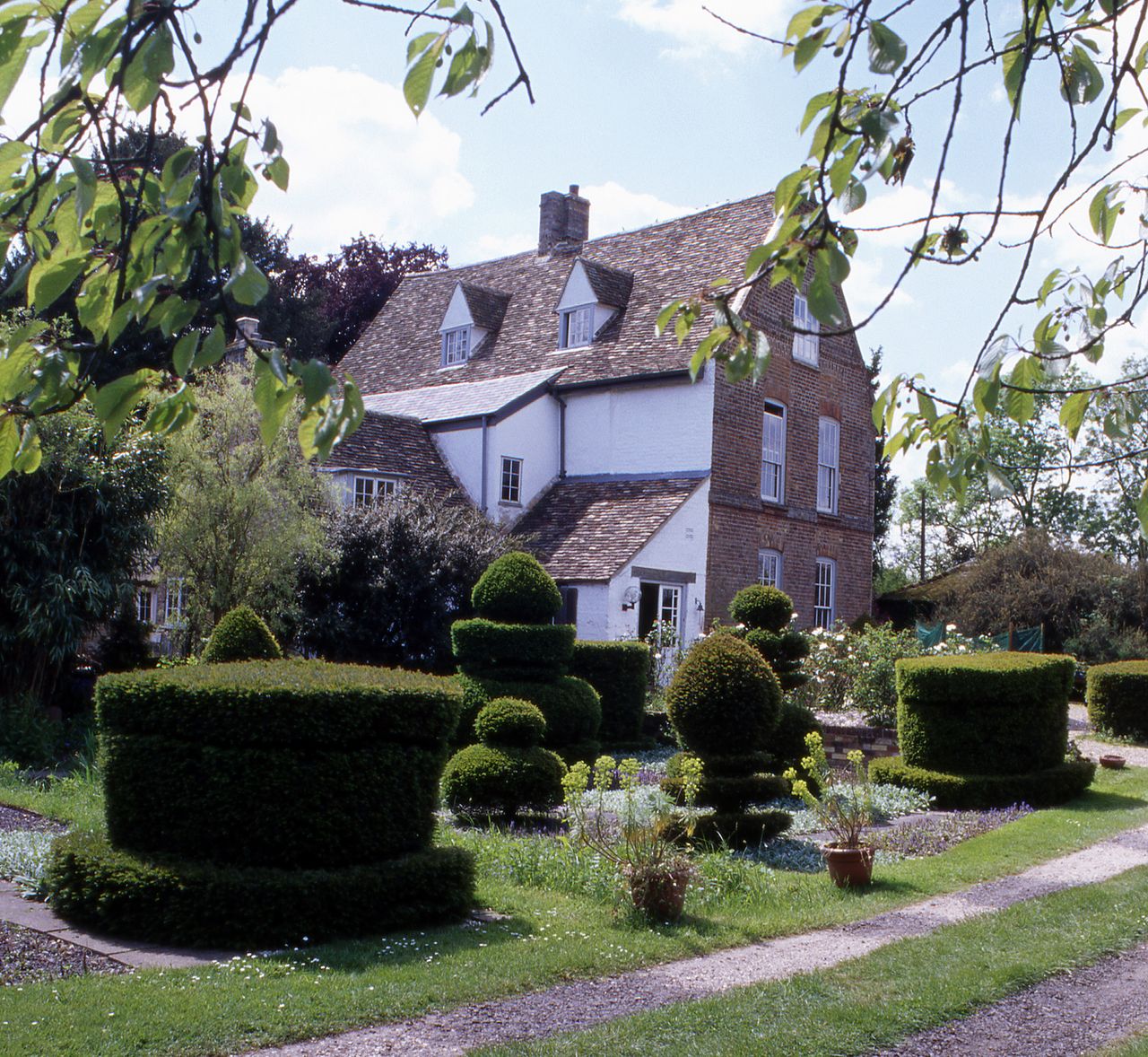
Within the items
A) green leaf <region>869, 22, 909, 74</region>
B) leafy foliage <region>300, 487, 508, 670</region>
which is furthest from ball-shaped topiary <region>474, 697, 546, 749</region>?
green leaf <region>869, 22, 909, 74</region>

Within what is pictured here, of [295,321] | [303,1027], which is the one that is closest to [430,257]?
[295,321]

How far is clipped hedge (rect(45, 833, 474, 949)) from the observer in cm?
689

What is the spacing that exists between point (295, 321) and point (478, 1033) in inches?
1322

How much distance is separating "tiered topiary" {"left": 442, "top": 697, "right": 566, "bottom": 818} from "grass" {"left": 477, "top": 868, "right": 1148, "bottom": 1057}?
4.64m

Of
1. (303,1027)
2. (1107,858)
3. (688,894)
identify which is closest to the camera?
(303,1027)

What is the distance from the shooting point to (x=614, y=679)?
61.9 ft

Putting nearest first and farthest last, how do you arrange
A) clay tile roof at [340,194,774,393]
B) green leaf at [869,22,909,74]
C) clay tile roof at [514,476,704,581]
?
green leaf at [869,22,909,74] < clay tile roof at [514,476,704,581] < clay tile roof at [340,194,774,393]

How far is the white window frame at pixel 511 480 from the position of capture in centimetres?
2653

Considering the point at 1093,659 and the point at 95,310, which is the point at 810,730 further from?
the point at 1093,659

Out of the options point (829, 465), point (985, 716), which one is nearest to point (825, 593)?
point (829, 465)

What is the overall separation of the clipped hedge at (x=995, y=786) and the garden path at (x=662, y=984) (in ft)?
12.5

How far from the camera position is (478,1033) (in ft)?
17.8

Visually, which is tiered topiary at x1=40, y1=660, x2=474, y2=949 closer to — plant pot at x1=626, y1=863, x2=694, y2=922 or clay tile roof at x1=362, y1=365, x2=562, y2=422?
plant pot at x1=626, y1=863, x2=694, y2=922

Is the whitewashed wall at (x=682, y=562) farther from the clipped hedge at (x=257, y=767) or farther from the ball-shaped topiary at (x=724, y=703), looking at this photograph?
the clipped hedge at (x=257, y=767)
